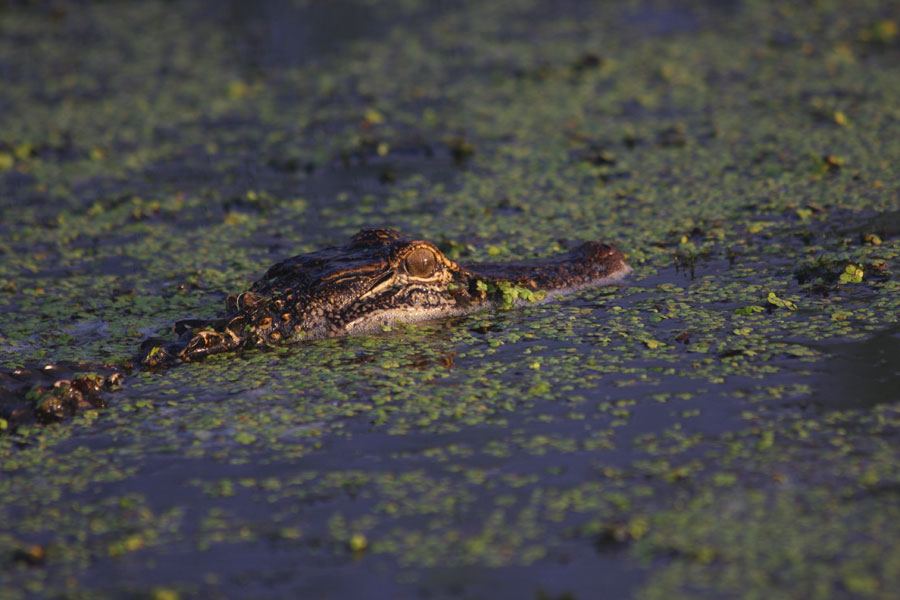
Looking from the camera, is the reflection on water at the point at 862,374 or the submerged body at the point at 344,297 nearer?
the reflection on water at the point at 862,374

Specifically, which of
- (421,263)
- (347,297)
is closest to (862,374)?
(421,263)

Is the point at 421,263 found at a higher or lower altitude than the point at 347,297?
higher

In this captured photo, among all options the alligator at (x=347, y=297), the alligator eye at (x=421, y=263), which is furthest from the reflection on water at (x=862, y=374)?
the alligator eye at (x=421, y=263)

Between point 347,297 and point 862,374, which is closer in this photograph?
point 862,374

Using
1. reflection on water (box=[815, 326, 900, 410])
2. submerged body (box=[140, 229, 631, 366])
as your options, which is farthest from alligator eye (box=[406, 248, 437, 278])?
reflection on water (box=[815, 326, 900, 410])

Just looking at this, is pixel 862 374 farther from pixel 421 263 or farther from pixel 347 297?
pixel 347 297

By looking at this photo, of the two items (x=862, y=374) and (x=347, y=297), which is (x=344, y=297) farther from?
(x=862, y=374)

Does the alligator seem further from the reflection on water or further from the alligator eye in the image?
the reflection on water

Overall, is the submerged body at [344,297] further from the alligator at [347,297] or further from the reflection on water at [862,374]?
the reflection on water at [862,374]

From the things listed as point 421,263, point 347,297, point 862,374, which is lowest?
point 862,374

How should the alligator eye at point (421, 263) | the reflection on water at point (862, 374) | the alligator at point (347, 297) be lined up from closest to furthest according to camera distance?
1. the reflection on water at point (862, 374)
2. the alligator at point (347, 297)
3. the alligator eye at point (421, 263)
